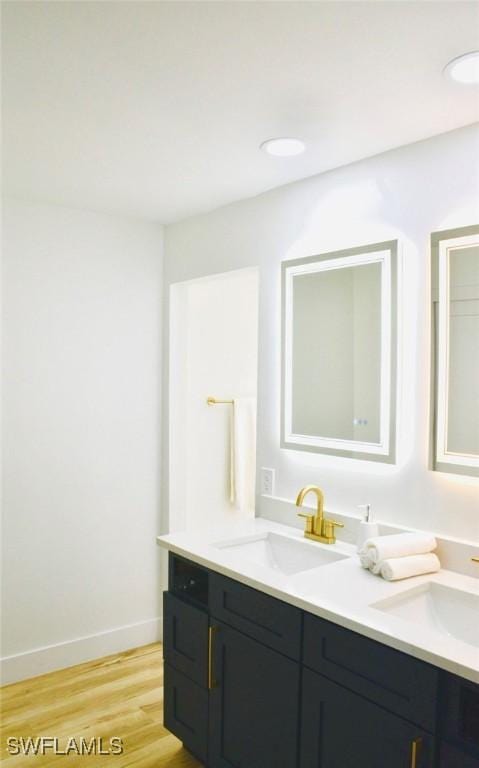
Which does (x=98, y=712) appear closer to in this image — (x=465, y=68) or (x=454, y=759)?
(x=454, y=759)

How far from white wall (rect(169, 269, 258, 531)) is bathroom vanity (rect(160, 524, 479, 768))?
1134mm

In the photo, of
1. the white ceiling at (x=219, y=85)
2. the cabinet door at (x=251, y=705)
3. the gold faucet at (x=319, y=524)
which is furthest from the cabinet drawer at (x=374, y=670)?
the white ceiling at (x=219, y=85)

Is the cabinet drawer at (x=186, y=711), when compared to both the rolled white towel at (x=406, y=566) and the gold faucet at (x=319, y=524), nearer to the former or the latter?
the gold faucet at (x=319, y=524)

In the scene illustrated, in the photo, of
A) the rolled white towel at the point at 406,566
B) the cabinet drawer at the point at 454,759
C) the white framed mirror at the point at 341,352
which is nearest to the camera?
the cabinet drawer at the point at 454,759

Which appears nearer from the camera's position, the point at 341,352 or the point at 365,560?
the point at 365,560

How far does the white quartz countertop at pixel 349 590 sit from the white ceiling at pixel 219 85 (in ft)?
4.83

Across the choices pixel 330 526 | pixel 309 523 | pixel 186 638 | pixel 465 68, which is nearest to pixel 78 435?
pixel 186 638

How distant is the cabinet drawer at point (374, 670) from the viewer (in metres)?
1.38

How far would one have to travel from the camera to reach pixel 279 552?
2398 millimetres

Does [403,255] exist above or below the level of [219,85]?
below

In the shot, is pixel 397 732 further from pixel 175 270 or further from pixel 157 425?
pixel 175 270

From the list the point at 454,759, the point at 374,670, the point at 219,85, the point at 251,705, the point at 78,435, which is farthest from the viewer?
the point at 78,435

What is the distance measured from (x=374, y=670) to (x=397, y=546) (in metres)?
0.47

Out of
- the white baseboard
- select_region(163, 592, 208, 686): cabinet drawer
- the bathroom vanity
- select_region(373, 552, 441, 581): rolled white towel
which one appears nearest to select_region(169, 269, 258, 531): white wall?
the white baseboard
